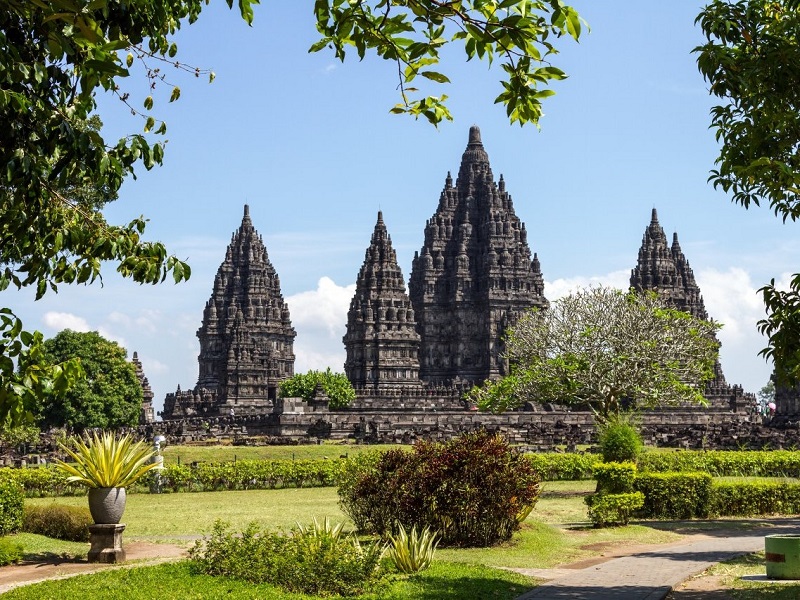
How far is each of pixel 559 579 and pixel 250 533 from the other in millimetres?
4476

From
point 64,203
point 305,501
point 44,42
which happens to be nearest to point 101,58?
point 44,42

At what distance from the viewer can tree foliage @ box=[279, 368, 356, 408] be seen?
86.5 m

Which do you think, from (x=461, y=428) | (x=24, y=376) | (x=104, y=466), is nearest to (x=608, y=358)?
(x=104, y=466)

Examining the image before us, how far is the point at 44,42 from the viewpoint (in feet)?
33.4

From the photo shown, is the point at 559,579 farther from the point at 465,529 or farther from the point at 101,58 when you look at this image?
the point at 101,58

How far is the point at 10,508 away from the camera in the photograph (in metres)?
20.1

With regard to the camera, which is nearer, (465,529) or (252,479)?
(465,529)

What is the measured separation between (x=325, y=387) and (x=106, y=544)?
6846 centimetres

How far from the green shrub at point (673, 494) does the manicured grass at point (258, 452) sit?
25.7 metres

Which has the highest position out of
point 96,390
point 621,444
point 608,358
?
point 96,390

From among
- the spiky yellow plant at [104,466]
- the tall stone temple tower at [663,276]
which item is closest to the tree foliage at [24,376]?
the spiky yellow plant at [104,466]

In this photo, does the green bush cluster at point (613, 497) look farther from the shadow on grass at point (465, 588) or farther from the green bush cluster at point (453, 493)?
the shadow on grass at point (465, 588)

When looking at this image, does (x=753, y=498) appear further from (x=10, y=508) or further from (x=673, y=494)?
(x=10, y=508)

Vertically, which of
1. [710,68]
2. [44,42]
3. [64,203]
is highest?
[710,68]
